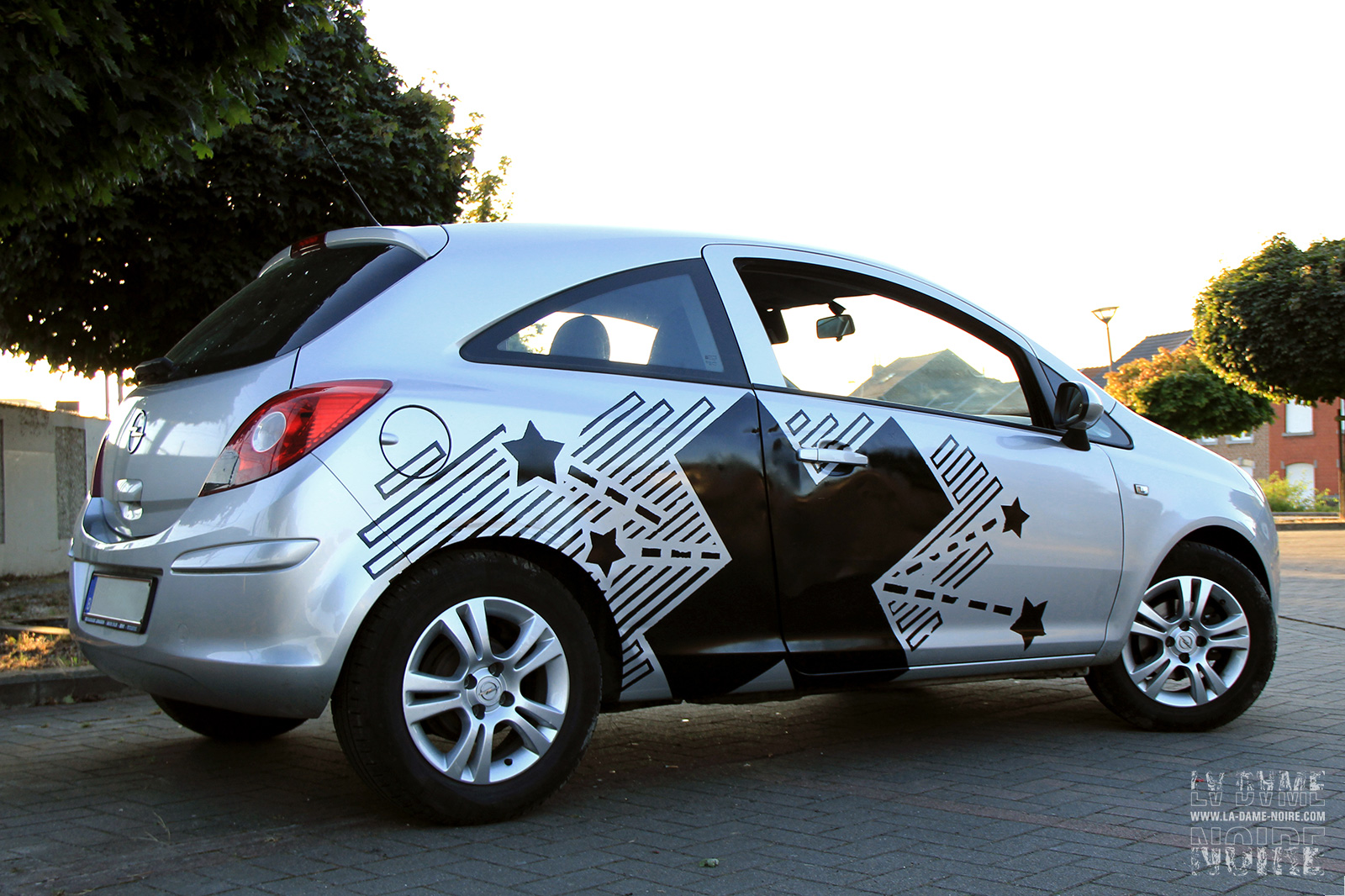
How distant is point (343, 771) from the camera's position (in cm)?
424

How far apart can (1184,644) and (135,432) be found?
3857 millimetres

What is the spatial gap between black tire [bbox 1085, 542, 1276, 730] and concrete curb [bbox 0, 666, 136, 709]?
4388 millimetres

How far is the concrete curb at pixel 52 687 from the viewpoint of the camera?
5605 mm

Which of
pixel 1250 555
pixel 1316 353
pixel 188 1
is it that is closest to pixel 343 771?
pixel 188 1

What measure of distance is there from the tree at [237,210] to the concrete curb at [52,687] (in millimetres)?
3780

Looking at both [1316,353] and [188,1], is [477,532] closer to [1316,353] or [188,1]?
[188,1]

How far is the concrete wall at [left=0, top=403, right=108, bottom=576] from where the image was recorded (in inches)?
466

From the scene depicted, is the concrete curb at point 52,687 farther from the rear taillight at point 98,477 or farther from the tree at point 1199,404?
the tree at point 1199,404

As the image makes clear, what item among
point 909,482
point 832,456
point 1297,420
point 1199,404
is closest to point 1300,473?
point 1297,420

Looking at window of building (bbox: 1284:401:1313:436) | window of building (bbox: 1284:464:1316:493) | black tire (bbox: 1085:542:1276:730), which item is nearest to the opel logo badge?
black tire (bbox: 1085:542:1276:730)

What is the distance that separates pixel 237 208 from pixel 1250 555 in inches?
282

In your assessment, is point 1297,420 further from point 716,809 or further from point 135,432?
point 135,432

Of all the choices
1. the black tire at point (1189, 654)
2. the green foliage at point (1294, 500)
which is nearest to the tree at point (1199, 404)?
the green foliage at point (1294, 500)

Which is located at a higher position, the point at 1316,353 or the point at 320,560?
the point at 1316,353
